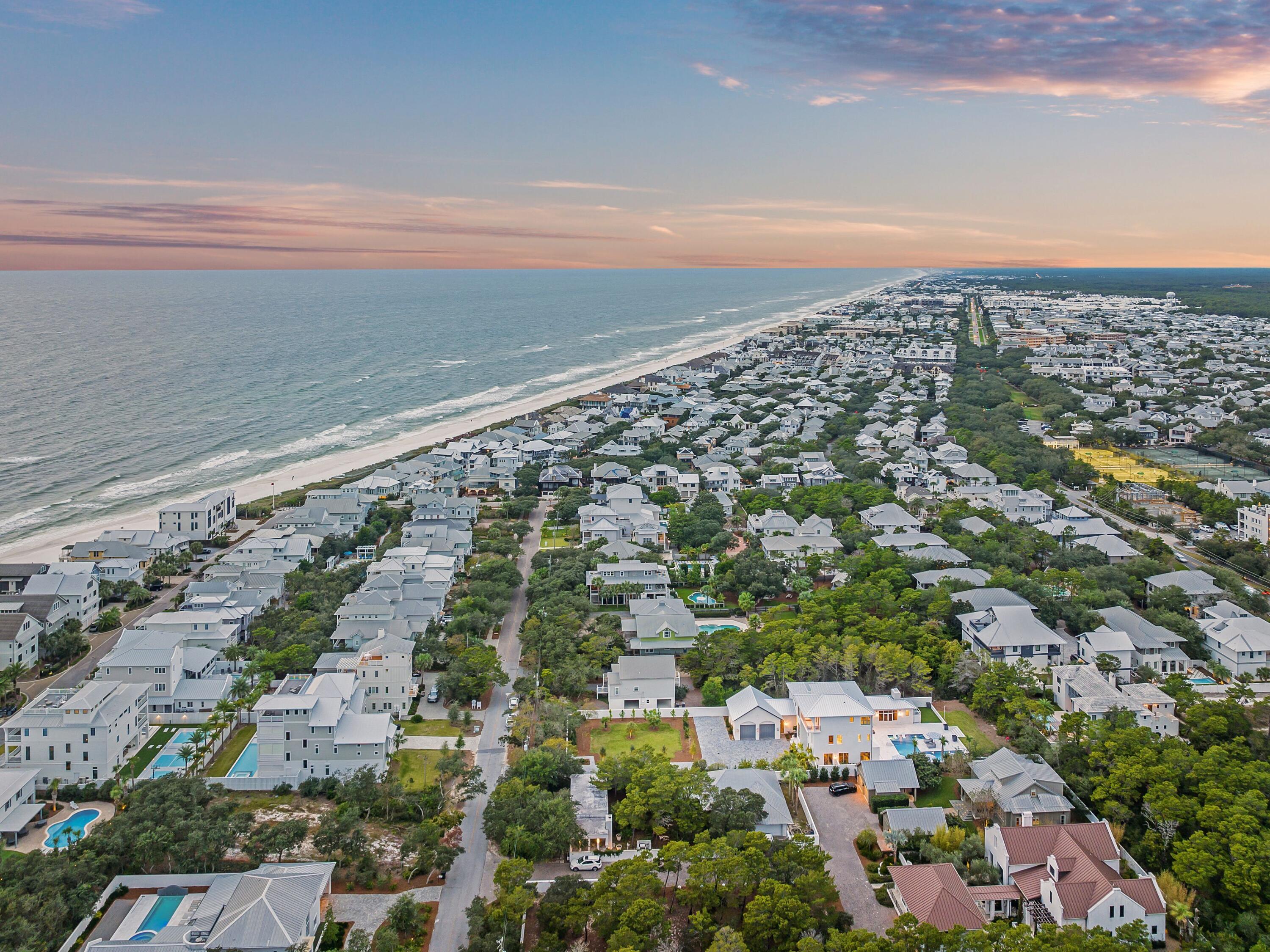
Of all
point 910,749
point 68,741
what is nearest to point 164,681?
point 68,741

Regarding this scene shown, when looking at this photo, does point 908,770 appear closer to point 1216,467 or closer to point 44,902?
point 44,902

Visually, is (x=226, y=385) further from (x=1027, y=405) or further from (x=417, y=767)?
(x=1027, y=405)

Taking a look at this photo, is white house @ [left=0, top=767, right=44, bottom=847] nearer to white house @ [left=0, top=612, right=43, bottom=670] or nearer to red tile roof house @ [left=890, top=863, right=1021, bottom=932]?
white house @ [left=0, top=612, right=43, bottom=670]

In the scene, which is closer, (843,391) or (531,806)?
(531,806)

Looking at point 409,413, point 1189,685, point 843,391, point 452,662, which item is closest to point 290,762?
point 452,662

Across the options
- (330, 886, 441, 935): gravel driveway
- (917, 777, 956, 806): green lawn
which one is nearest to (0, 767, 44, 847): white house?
(330, 886, 441, 935): gravel driveway

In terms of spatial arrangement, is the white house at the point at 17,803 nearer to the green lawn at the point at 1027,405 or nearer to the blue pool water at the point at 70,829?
the blue pool water at the point at 70,829
